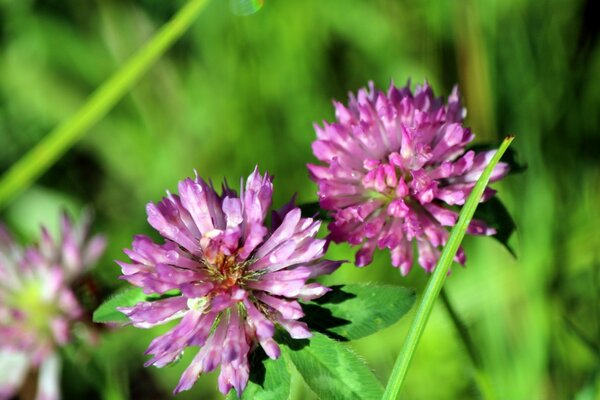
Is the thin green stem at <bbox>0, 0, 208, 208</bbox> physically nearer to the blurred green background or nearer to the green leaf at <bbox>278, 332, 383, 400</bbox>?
the blurred green background

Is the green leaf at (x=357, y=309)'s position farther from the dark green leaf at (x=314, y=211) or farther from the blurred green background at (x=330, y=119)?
the blurred green background at (x=330, y=119)

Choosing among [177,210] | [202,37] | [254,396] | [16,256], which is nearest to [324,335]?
[254,396]

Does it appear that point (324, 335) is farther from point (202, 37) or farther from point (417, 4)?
point (202, 37)

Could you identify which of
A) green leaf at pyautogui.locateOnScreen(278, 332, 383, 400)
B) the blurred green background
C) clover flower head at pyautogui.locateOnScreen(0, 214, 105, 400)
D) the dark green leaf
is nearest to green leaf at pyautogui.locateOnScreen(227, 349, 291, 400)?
green leaf at pyautogui.locateOnScreen(278, 332, 383, 400)

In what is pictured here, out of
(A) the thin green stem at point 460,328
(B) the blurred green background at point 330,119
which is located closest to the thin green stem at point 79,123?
(B) the blurred green background at point 330,119

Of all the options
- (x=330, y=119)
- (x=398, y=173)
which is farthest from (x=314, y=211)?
(x=330, y=119)
